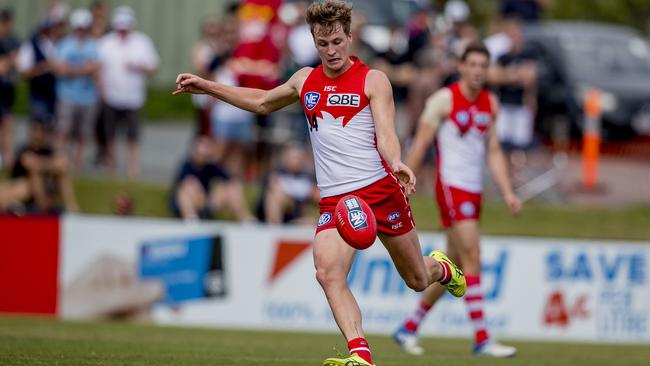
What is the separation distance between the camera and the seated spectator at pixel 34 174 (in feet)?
59.0

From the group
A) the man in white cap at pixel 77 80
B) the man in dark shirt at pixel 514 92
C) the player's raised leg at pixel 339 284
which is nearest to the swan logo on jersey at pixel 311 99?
the player's raised leg at pixel 339 284

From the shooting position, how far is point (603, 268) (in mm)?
16734

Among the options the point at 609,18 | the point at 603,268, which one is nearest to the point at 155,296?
the point at 603,268

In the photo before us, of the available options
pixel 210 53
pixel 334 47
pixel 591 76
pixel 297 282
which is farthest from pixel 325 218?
pixel 591 76

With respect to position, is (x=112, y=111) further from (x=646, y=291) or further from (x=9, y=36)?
(x=646, y=291)

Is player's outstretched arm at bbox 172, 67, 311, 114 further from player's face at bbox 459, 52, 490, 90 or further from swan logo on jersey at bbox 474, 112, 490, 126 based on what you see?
swan logo on jersey at bbox 474, 112, 490, 126

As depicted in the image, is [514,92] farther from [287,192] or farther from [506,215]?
[287,192]

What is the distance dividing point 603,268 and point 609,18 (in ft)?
80.6

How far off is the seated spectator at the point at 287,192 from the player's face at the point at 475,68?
6818 mm

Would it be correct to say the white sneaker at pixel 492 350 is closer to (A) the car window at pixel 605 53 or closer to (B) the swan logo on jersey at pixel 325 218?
(B) the swan logo on jersey at pixel 325 218

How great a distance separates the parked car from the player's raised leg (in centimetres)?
1436

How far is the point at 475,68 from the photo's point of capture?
37.5 ft

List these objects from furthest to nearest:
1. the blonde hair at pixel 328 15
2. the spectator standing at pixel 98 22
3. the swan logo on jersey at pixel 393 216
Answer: the spectator standing at pixel 98 22
the swan logo on jersey at pixel 393 216
the blonde hair at pixel 328 15

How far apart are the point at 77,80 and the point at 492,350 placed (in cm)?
1046
